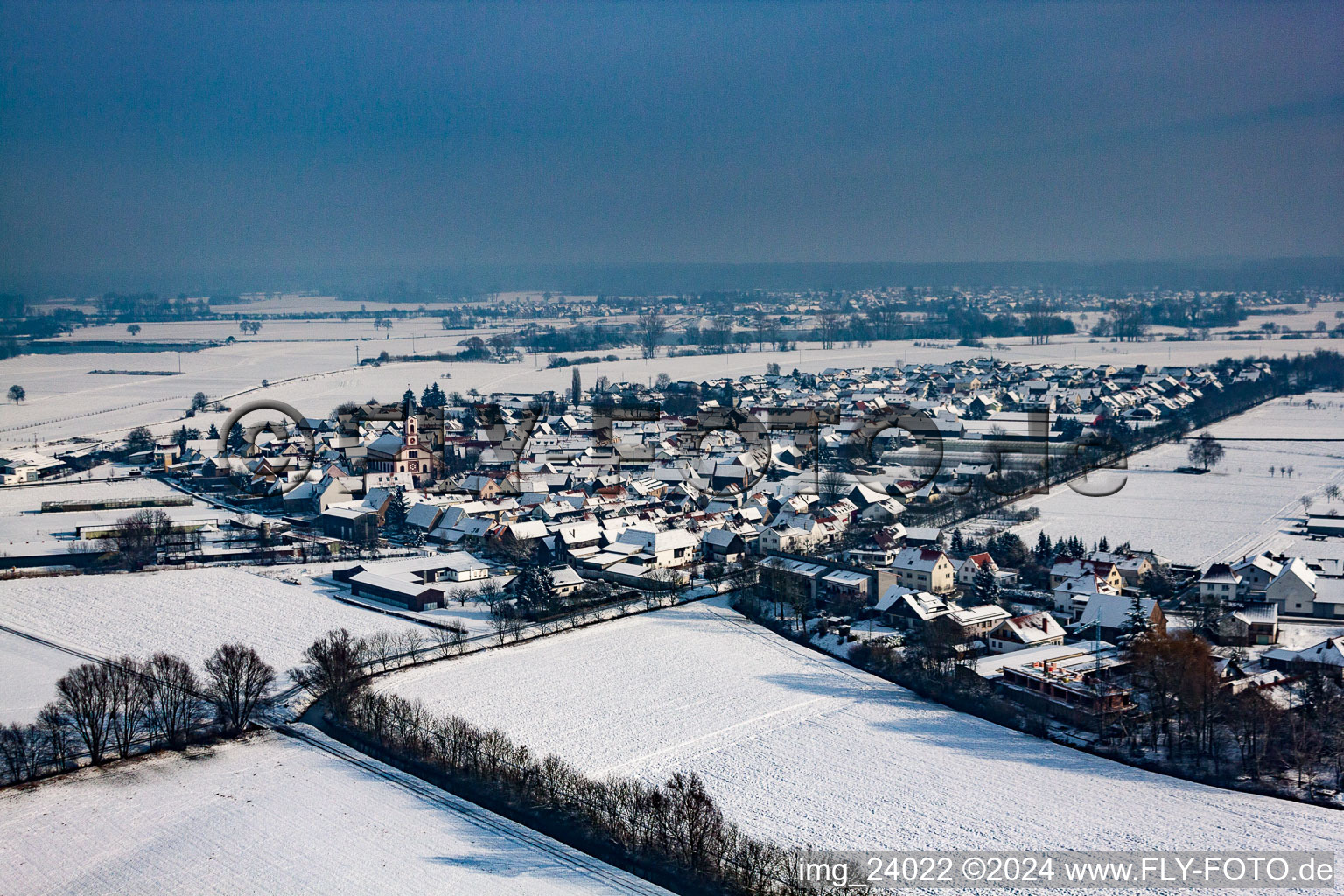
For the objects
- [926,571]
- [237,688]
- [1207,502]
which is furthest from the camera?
[1207,502]

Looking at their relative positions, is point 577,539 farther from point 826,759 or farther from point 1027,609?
point 826,759

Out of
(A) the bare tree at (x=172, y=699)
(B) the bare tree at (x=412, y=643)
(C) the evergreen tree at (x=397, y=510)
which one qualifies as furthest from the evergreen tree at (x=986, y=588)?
(C) the evergreen tree at (x=397, y=510)

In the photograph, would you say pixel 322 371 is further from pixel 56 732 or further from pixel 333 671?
pixel 56 732

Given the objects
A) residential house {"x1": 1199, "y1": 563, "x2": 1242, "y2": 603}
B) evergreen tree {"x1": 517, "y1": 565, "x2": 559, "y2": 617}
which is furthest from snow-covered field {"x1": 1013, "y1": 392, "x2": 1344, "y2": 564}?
evergreen tree {"x1": 517, "y1": 565, "x2": 559, "y2": 617}

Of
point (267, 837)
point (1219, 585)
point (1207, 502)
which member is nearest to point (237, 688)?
point (267, 837)

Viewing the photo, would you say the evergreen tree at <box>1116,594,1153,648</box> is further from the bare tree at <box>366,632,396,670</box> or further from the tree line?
the bare tree at <box>366,632,396,670</box>
